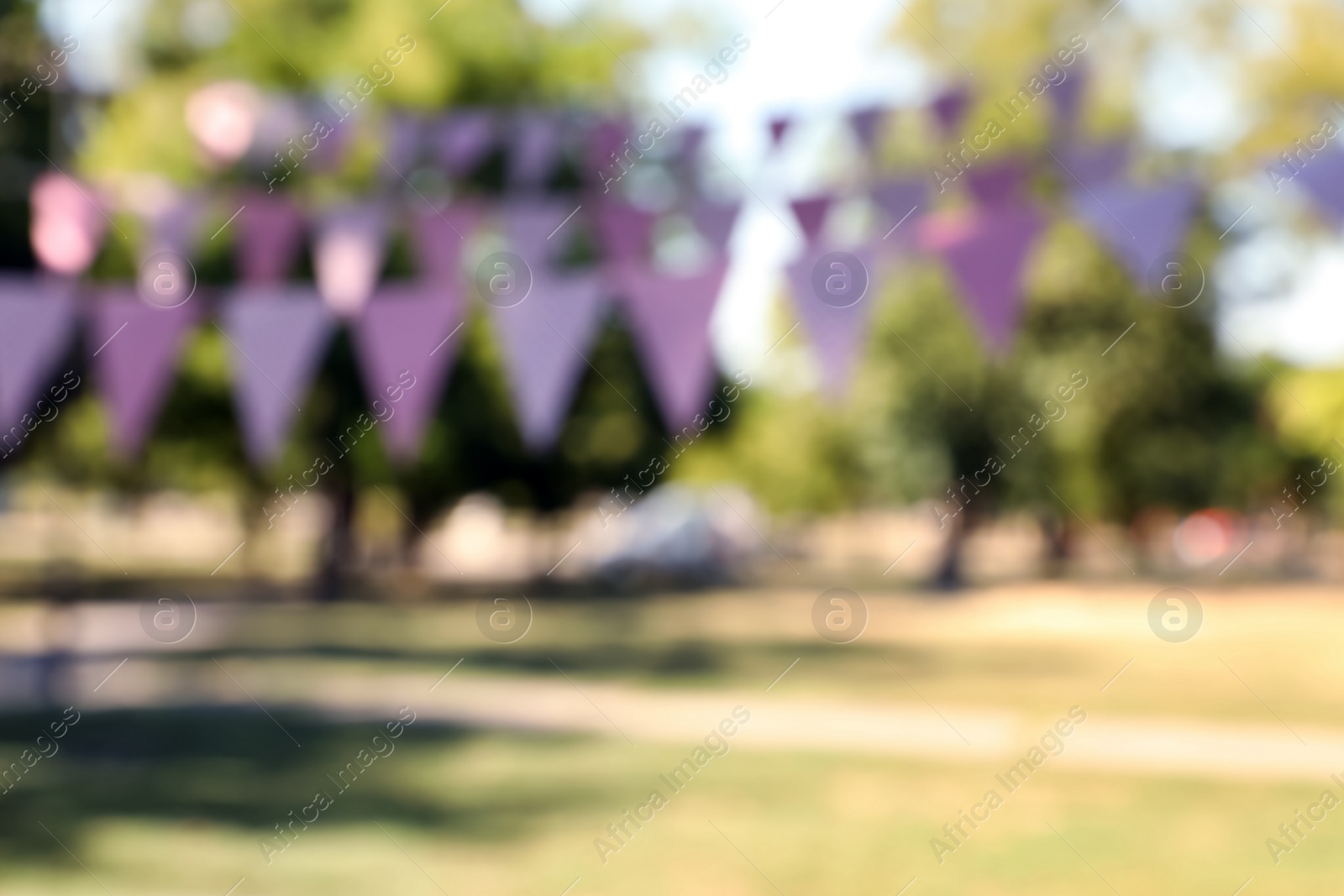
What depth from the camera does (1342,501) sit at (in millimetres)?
46500

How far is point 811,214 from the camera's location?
6.82 m

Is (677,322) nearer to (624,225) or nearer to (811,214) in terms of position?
(811,214)

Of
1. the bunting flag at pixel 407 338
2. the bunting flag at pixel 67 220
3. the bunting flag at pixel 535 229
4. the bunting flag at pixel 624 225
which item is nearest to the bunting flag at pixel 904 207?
the bunting flag at pixel 624 225

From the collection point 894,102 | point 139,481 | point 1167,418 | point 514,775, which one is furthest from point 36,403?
point 1167,418

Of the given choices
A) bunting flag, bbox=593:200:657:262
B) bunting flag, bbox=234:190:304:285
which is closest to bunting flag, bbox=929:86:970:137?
bunting flag, bbox=593:200:657:262

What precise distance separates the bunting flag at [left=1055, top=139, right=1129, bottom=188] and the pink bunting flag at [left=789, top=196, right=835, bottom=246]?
134cm

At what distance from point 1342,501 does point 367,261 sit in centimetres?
4767

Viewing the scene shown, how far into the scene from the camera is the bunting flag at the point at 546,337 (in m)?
6.49

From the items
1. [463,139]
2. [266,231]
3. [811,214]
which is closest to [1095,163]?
[811,214]

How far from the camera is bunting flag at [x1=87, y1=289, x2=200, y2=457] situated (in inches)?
281

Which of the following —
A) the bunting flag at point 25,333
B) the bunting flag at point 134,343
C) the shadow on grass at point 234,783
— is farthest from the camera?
the bunting flag at point 134,343

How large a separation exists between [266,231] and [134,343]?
1.26 metres

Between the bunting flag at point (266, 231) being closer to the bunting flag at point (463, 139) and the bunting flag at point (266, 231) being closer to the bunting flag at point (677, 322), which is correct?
the bunting flag at point (463, 139)

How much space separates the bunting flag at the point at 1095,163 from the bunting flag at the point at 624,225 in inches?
104
